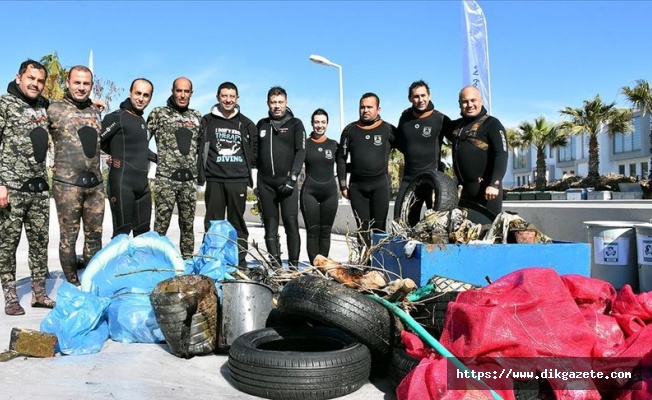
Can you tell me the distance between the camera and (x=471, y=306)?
Answer: 2951mm

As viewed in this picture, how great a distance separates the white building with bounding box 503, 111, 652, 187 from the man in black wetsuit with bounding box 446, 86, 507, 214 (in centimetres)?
3235

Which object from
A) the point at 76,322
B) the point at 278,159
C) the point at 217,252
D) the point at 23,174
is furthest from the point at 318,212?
the point at 76,322

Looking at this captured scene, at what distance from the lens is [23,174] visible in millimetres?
4703

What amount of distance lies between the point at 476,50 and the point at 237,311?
469 inches

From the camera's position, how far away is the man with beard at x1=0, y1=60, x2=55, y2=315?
467cm

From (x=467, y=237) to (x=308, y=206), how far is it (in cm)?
254

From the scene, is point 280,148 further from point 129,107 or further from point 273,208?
point 129,107

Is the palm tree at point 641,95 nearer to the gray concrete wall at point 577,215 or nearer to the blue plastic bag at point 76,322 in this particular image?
the gray concrete wall at point 577,215

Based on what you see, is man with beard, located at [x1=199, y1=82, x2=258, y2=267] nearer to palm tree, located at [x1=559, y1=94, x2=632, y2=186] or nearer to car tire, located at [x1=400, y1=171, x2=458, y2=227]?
car tire, located at [x1=400, y1=171, x2=458, y2=227]

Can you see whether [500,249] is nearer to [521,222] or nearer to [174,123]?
[521,222]

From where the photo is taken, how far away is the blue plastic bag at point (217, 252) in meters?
4.91

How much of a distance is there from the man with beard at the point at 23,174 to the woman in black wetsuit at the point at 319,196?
2945 mm

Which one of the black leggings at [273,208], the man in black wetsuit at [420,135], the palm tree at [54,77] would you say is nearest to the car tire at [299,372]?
the man in black wetsuit at [420,135]

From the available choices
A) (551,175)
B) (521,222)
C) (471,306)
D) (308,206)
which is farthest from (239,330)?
(551,175)
